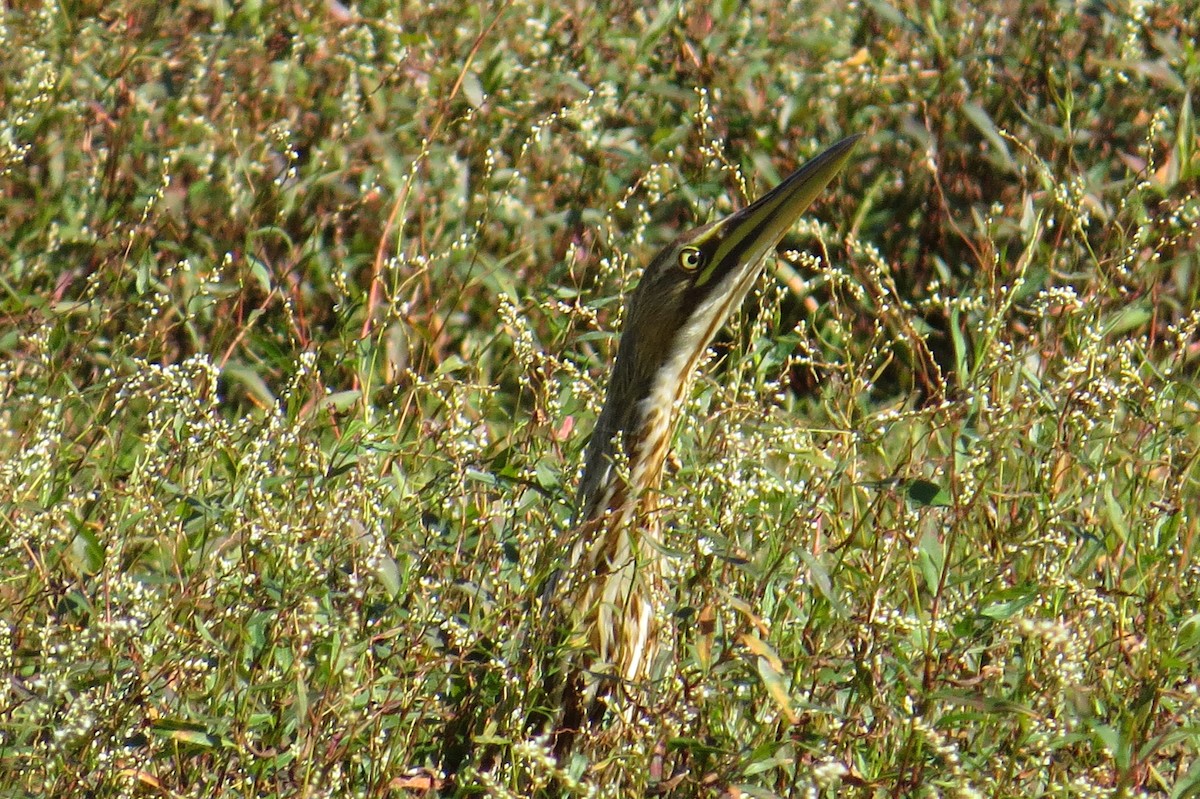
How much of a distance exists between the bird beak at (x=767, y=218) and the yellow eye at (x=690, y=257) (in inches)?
0.8

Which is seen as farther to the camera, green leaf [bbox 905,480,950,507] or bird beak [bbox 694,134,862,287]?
bird beak [bbox 694,134,862,287]

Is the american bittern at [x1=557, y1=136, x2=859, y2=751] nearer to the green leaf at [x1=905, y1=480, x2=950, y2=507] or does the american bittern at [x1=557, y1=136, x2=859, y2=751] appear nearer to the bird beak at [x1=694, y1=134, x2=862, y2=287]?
the bird beak at [x1=694, y1=134, x2=862, y2=287]

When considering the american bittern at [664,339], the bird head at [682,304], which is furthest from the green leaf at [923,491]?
the bird head at [682,304]

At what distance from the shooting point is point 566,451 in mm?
3945

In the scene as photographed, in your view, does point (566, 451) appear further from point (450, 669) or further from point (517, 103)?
point (517, 103)

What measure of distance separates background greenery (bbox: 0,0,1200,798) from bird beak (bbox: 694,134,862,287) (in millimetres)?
147

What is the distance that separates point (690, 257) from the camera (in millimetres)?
3516

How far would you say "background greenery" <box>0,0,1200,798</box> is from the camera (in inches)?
108

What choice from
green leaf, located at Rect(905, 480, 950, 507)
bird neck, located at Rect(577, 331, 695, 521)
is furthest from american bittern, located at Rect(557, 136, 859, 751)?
green leaf, located at Rect(905, 480, 950, 507)

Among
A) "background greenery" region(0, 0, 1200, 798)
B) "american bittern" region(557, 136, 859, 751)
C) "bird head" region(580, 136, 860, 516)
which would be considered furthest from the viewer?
"bird head" region(580, 136, 860, 516)

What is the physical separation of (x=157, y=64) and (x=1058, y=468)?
9.60ft

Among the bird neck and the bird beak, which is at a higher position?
the bird beak

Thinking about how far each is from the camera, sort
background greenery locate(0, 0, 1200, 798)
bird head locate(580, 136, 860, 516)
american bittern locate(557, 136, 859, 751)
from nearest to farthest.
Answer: background greenery locate(0, 0, 1200, 798) < american bittern locate(557, 136, 859, 751) < bird head locate(580, 136, 860, 516)

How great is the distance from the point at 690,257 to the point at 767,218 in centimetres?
16
